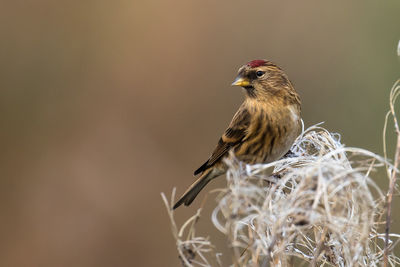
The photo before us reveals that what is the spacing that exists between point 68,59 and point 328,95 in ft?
11.5

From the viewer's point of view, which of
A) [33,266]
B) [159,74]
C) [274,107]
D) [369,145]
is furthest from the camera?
[159,74]

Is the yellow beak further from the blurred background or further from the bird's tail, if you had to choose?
the blurred background

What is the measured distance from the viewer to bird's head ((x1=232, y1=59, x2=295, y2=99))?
199 inches

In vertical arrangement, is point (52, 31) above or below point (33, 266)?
above

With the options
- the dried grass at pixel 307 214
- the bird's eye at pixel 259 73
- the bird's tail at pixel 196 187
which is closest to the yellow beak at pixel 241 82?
the bird's eye at pixel 259 73

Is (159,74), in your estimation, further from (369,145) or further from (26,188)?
(369,145)

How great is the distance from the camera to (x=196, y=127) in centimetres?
824

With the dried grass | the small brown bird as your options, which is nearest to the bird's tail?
the small brown bird

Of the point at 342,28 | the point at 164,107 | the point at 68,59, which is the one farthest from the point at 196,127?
the point at 342,28

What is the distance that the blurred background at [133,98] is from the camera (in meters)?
8.12

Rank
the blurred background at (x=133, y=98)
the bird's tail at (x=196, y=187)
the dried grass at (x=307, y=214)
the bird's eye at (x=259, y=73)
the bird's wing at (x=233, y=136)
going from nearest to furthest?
the dried grass at (x=307, y=214) → the bird's tail at (x=196, y=187) → the bird's eye at (x=259, y=73) → the bird's wing at (x=233, y=136) → the blurred background at (x=133, y=98)

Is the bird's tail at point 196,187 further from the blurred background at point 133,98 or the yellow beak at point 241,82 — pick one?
the blurred background at point 133,98

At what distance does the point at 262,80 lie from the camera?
201 inches

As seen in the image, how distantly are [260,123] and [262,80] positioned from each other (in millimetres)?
344
